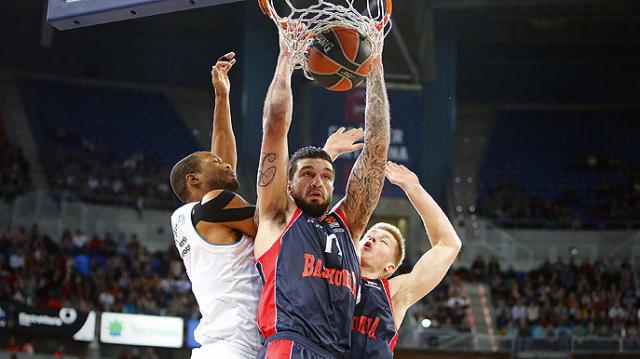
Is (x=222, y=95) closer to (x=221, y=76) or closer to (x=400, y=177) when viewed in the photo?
(x=221, y=76)

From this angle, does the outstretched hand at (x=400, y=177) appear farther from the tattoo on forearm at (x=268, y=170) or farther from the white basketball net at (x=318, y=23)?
the tattoo on forearm at (x=268, y=170)

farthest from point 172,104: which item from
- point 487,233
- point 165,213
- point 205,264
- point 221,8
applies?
point 205,264

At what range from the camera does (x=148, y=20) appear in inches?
1044

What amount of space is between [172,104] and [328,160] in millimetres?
23612

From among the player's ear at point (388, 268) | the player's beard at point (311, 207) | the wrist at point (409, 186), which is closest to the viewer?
the player's beard at point (311, 207)

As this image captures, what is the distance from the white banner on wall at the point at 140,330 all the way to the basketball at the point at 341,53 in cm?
1258

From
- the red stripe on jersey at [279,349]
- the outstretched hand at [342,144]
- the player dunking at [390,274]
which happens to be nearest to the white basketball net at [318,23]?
the outstretched hand at [342,144]

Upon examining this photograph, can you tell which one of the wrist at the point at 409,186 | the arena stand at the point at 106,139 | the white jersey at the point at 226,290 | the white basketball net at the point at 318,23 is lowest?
the white jersey at the point at 226,290

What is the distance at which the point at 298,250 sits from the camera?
12.8ft

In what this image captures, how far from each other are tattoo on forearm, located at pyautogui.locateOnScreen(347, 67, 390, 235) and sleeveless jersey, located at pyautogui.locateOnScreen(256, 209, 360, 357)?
35cm

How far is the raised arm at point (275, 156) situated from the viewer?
13.0 ft

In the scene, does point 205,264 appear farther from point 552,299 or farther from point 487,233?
point 487,233

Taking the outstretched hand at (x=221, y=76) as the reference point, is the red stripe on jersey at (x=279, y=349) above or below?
below

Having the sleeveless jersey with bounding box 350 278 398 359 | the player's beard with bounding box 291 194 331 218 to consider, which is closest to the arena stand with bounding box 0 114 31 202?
the sleeveless jersey with bounding box 350 278 398 359
